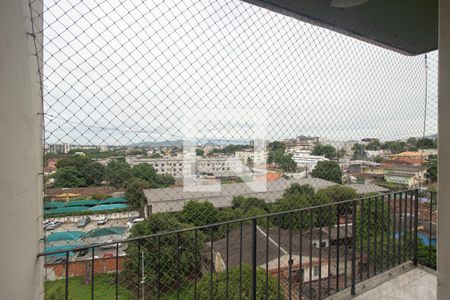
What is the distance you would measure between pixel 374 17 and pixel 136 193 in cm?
237

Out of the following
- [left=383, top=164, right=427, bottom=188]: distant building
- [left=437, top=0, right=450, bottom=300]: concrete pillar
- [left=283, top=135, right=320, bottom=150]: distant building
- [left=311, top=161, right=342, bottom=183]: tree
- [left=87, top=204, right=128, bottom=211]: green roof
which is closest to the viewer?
[left=437, top=0, right=450, bottom=300]: concrete pillar

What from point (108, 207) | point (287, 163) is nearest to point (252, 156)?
point (287, 163)

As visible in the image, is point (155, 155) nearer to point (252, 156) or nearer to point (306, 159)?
point (252, 156)

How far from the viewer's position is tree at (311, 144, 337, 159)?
2512mm

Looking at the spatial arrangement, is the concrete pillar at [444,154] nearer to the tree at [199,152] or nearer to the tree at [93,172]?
the tree at [199,152]

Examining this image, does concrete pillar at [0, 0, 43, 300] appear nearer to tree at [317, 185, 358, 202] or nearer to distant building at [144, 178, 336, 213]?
distant building at [144, 178, 336, 213]

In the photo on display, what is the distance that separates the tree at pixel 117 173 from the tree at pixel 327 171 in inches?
76.3

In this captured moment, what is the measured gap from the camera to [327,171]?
278 cm

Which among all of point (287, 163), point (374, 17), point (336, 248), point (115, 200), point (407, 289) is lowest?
point (407, 289)

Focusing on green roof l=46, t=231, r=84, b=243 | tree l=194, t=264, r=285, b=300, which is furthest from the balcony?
tree l=194, t=264, r=285, b=300

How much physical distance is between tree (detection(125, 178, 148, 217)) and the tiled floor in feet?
5.40

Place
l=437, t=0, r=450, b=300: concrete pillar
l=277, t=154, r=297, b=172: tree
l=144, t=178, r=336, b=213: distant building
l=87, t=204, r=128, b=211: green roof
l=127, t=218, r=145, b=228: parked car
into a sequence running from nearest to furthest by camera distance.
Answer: l=437, t=0, r=450, b=300: concrete pillar
l=87, t=204, r=128, b=211: green roof
l=127, t=218, r=145, b=228: parked car
l=144, t=178, r=336, b=213: distant building
l=277, t=154, r=297, b=172: tree

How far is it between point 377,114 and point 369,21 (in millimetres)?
986

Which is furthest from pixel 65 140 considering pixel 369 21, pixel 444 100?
pixel 369 21
